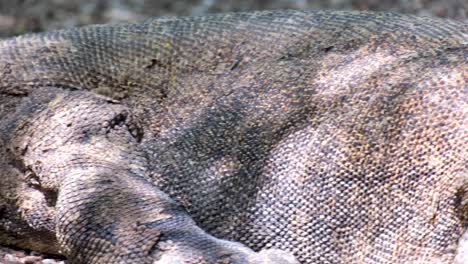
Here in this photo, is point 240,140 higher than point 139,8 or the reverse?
higher

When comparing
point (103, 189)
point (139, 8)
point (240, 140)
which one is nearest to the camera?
point (103, 189)

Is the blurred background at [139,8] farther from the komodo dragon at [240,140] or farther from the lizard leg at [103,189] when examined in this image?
the lizard leg at [103,189]

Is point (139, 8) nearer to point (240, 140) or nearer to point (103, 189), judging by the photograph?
point (240, 140)

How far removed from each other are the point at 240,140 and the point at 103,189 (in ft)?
1.57

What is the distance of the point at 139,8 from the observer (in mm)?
6156

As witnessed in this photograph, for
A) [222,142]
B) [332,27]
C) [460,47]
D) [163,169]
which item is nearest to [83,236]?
[163,169]

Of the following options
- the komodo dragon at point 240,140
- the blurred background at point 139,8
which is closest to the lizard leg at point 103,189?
the komodo dragon at point 240,140

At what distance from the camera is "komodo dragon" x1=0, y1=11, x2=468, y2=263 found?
6.60 feet

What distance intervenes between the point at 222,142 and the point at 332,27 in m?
0.60

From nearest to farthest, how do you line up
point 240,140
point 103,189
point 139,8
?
1. point 103,189
2. point 240,140
3. point 139,8

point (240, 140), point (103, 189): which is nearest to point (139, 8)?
point (240, 140)

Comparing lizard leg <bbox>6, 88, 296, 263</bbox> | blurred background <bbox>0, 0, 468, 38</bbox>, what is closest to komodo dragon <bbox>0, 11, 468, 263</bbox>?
lizard leg <bbox>6, 88, 296, 263</bbox>

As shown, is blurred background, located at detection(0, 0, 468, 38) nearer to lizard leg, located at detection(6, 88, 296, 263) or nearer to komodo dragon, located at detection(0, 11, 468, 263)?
komodo dragon, located at detection(0, 11, 468, 263)

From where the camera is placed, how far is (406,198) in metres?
Answer: 2.02
